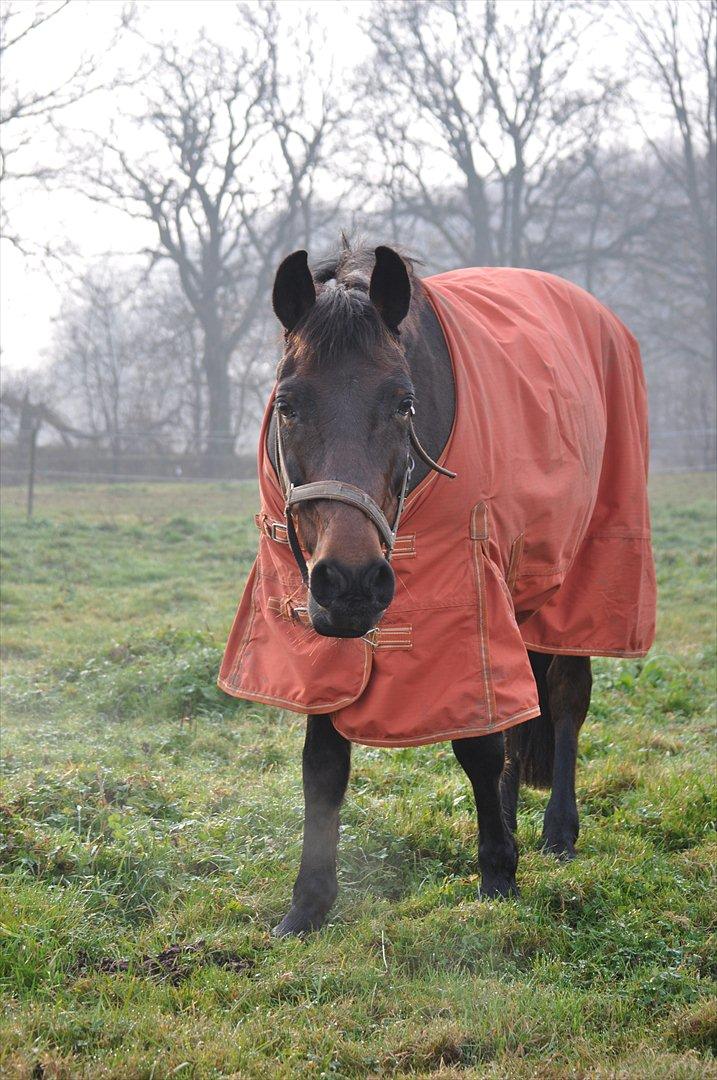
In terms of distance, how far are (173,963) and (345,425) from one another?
154 centimetres

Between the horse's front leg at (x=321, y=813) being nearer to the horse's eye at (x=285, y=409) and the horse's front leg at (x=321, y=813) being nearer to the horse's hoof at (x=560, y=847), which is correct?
the horse's hoof at (x=560, y=847)

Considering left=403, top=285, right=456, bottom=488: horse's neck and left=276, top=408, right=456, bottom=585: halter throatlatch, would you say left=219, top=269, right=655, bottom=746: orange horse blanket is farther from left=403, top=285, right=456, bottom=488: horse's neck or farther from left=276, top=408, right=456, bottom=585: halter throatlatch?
left=276, top=408, right=456, bottom=585: halter throatlatch

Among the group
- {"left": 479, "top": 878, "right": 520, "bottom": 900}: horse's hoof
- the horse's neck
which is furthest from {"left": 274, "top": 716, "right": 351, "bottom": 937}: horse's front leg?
the horse's neck

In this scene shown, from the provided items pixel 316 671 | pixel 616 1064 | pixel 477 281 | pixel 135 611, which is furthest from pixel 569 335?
pixel 135 611

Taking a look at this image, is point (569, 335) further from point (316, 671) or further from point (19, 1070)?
point (19, 1070)

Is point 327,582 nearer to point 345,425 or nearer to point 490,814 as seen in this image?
point 345,425

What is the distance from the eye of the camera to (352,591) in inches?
95.1

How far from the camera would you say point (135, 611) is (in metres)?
8.79

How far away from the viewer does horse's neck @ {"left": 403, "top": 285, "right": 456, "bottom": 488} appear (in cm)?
304

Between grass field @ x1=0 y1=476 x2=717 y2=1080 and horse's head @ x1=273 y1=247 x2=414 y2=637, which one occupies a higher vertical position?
horse's head @ x1=273 y1=247 x2=414 y2=637

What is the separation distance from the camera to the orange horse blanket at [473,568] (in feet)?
9.91

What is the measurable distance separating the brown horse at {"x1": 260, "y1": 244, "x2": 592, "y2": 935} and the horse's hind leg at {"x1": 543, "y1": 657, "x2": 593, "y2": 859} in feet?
1.61

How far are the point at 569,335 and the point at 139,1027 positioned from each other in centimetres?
304

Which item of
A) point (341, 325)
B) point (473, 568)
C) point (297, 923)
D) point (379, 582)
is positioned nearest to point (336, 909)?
point (297, 923)
